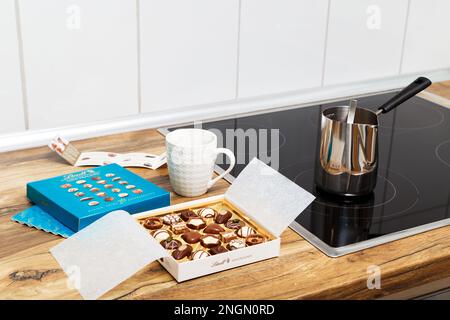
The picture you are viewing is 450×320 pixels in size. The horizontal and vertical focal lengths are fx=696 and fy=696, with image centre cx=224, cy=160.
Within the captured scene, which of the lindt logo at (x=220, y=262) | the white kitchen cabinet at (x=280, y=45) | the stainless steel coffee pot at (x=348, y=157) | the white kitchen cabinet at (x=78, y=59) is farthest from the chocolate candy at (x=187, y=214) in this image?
the white kitchen cabinet at (x=280, y=45)

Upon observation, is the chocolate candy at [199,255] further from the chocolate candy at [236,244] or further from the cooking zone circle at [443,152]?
the cooking zone circle at [443,152]

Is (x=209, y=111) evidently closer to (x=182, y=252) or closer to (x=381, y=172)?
(x=381, y=172)

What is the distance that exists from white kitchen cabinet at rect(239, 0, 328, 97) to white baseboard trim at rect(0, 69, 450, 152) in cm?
3

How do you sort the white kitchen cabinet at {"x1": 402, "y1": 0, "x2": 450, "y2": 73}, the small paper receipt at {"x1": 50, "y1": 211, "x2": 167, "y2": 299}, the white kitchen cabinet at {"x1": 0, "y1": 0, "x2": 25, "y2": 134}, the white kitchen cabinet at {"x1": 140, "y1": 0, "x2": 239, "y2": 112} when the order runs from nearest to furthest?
the small paper receipt at {"x1": 50, "y1": 211, "x2": 167, "y2": 299}
the white kitchen cabinet at {"x1": 0, "y1": 0, "x2": 25, "y2": 134}
the white kitchen cabinet at {"x1": 140, "y1": 0, "x2": 239, "y2": 112}
the white kitchen cabinet at {"x1": 402, "y1": 0, "x2": 450, "y2": 73}

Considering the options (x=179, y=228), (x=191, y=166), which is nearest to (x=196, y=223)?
(x=179, y=228)

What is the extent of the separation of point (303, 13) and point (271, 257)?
0.93 metres

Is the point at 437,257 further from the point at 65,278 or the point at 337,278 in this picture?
the point at 65,278

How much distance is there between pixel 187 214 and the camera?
1.09 m

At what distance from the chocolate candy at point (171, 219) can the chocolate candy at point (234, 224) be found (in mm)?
77

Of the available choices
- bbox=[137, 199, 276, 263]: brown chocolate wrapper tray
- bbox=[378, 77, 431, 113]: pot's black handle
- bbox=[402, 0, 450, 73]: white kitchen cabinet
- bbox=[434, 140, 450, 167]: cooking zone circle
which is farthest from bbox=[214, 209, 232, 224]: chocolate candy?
bbox=[402, 0, 450, 73]: white kitchen cabinet

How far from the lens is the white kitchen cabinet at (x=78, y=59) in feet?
4.82

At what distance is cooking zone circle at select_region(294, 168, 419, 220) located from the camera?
1.18 m

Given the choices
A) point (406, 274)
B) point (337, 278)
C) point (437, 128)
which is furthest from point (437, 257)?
point (437, 128)

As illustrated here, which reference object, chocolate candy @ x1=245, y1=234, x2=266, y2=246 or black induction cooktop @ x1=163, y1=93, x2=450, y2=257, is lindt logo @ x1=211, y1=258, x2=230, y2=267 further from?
black induction cooktop @ x1=163, y1=93, x2=450, y2=257
